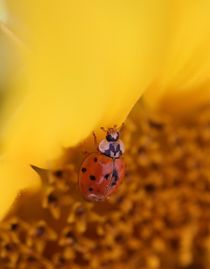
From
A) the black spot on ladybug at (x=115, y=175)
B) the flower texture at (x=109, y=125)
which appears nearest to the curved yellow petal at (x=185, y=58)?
the flower texture at (x=109, y=125)

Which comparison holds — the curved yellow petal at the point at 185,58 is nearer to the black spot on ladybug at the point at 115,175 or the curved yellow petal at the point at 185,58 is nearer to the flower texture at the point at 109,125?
the flower texture at the point at 109,125

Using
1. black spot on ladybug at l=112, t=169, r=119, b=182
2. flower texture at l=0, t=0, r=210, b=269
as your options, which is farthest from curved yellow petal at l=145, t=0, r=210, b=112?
black spot on ladybug at l=112, t=169, r=119, b=182

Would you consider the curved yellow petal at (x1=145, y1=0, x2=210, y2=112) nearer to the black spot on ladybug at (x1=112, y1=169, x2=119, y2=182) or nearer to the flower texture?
the flower texture

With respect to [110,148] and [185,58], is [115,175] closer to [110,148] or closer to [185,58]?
[110,148]

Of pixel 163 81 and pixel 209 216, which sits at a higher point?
pixel 163 81

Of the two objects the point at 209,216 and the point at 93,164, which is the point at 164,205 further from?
the point at 93,164

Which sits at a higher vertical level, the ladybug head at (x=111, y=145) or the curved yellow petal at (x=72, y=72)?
the curved yellow petal at (x=72, y=72)

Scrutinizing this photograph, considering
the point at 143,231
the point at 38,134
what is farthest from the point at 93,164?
the point at 143,231

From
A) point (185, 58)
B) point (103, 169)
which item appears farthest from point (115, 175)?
point (185, 58)
